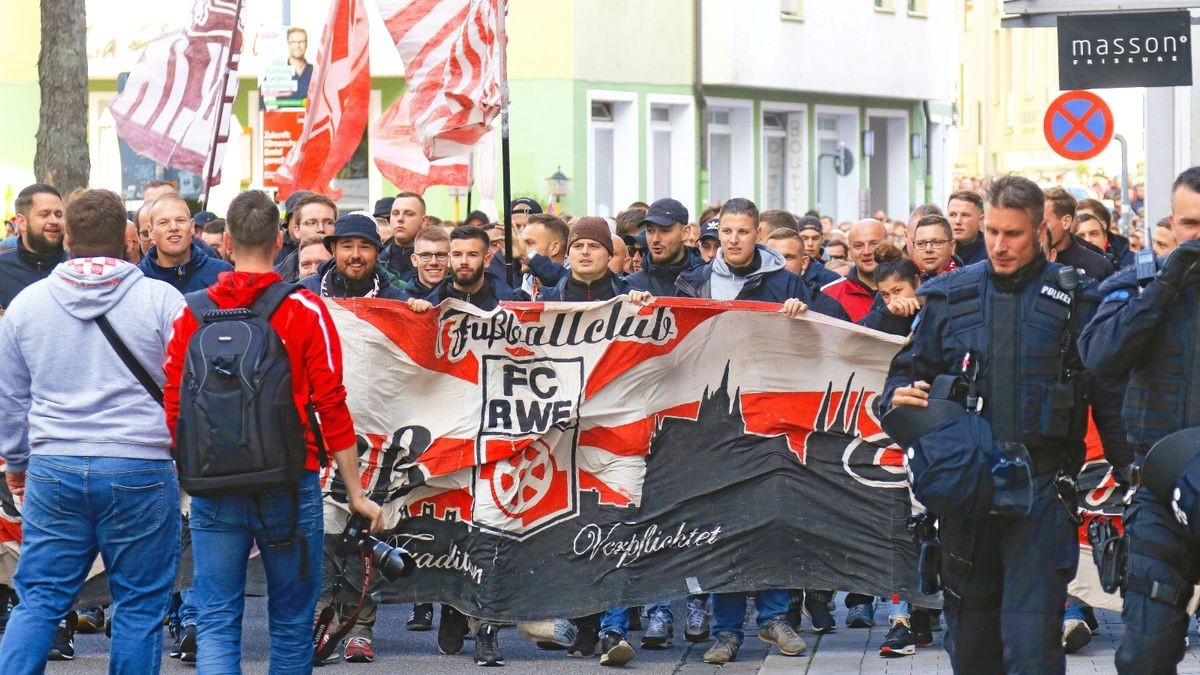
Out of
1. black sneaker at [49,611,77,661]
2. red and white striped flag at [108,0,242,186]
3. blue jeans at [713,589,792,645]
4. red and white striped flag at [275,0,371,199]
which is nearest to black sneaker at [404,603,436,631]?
blue jeans at [713,589,792,645]

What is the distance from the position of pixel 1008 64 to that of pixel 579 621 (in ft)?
179

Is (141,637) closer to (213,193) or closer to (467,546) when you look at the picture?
(467,546)

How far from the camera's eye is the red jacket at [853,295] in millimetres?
10789

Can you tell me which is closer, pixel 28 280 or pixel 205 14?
pixel 28 280

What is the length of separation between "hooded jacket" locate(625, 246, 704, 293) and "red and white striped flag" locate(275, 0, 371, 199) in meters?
3.88

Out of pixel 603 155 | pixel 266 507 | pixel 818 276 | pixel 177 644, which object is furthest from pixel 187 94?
pixel 603 155

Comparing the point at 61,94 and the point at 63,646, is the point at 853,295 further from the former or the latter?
the point at 61,94

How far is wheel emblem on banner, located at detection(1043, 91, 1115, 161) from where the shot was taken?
58.3 ft

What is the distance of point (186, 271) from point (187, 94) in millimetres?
5279

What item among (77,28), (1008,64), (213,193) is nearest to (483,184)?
(77,28)

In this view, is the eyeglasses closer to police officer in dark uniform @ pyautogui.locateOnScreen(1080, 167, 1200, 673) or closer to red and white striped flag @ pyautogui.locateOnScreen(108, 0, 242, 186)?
police officer in dark uniform @ pyautogui.locateOnScreen(1080, 167, 1200, 673)

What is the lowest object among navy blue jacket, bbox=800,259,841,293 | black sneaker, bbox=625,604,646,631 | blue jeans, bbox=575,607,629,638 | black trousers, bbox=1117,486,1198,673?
black sneaker, bbox=625,604,646,631

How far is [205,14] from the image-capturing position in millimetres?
14891

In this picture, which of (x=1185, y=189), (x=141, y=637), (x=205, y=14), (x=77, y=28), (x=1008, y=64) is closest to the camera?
(x=1185, y=189)
